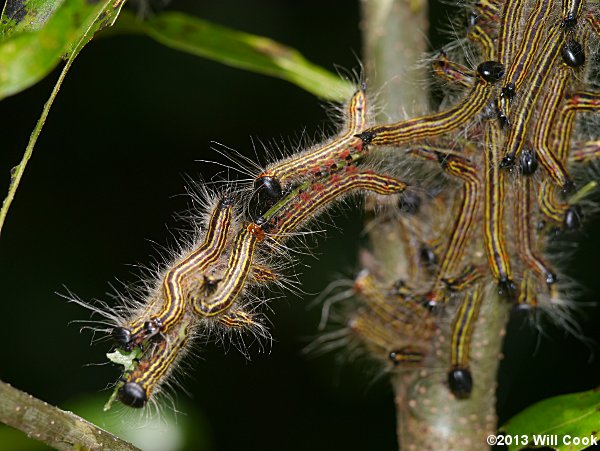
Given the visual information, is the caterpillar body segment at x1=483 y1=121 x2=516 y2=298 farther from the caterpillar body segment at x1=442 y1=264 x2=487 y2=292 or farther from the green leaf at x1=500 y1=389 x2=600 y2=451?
the green leaf at x1=500 y1=389 x2=600 y2=451

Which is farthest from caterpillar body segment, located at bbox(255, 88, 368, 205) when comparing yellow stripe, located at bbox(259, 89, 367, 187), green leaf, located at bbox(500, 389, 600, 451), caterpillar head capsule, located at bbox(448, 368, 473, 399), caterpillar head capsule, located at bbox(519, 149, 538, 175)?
green leaf, located at bbox(500, 389, 600, 451)

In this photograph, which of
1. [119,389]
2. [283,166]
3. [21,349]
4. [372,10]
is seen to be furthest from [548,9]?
[21,349]

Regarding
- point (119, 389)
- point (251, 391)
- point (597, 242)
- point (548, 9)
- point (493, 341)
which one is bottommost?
point (119, 389)

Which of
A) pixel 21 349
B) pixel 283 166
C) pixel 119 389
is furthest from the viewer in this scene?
pixel 21 349

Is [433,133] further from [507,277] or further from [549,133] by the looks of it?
[507,277]

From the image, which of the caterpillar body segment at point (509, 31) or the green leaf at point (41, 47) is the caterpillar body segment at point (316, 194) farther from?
the green leaf at point (41, 47)

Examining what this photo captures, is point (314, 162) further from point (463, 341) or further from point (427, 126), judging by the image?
point (463, 341)

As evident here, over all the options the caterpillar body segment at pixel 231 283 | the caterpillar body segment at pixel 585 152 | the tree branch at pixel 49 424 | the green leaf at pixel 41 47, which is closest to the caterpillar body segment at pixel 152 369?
the caterpillar body segment at pixel 231 283

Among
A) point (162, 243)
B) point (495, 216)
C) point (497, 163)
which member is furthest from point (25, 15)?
point (162, 243)
